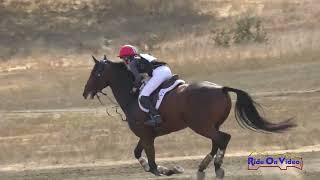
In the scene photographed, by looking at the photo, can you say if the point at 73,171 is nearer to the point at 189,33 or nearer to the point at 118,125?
the point at 118,125

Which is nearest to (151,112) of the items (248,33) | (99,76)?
(99,76)

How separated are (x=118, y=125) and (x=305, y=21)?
25.1 m

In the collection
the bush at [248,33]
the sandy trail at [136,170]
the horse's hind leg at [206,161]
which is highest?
the horse's hind leg at [206,161]

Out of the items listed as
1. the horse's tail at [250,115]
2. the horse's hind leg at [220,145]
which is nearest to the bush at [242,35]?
the horse's tail at [250,115]

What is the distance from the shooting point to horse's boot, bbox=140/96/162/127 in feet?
40.5

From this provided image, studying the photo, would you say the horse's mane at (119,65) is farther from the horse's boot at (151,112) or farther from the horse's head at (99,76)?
the horse's boot at (151,112)

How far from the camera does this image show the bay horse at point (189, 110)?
1187 centimetres

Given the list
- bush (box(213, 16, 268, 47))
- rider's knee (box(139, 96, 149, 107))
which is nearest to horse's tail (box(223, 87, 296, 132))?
rider's knee (box(139, 96, 149, 107))

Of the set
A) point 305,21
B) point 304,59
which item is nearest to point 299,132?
point 304,59

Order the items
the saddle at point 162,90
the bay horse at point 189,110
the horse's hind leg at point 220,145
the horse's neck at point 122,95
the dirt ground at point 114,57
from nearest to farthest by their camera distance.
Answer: the horse's hind leg at point 220,145, the bay horse at point 189,110, the saddle at point 162,90, the horse's neck at point 122,95, the dirt ground at point 114,57

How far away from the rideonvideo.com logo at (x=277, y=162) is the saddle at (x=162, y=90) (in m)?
2.75

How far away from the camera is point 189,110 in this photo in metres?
12.1

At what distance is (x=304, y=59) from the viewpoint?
97.8 feet

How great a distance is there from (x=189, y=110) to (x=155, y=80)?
1.01 m
